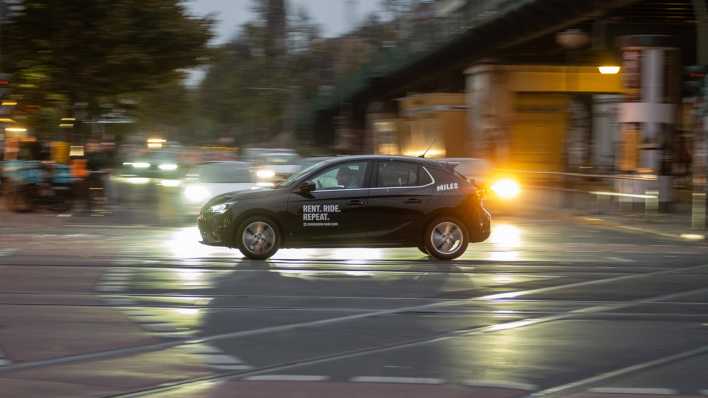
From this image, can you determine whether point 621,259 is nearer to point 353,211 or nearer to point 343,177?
point 353,211

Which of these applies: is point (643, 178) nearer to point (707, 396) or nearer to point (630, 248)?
point (630, 248)

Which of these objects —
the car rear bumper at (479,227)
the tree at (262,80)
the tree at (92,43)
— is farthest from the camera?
the tree at (262,80)

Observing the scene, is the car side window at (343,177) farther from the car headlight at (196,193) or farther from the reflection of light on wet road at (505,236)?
the car headlight at (196,193)

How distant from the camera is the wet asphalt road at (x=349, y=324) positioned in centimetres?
731

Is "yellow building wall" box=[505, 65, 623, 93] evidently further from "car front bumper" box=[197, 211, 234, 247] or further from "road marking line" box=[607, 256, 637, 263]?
"car front bumper" box=[197, 211, 234, 247]

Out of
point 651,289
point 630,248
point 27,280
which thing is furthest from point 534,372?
point 630,248

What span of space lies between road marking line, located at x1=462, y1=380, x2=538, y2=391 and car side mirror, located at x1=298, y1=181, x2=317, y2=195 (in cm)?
816

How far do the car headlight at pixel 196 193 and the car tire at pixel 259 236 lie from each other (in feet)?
32.2

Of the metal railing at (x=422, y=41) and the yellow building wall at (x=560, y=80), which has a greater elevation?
A: the metal railing at (x=422, y=41)

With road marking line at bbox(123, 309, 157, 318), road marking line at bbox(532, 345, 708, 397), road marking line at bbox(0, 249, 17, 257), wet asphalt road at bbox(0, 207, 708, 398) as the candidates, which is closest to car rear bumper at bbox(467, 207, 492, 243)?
wet asphalt road at bbox(0, 207, 708, 398)

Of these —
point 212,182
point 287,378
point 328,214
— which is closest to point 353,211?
point 328,214

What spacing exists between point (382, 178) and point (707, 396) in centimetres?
880

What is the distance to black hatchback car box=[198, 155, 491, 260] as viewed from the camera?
1528 centimetres

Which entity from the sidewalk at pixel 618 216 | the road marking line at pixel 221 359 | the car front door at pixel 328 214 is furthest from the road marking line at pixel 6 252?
the sidewalk at pixel 618 216
